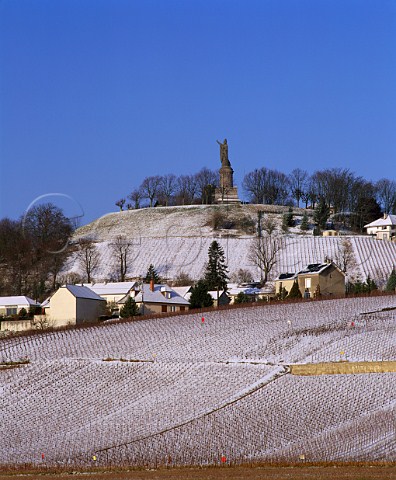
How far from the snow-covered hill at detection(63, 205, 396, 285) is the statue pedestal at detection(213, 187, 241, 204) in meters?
5.06

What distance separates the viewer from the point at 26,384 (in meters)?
48.5

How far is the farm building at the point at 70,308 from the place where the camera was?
7844 cm

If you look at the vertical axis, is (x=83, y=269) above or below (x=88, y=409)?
above

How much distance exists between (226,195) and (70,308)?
262 ft

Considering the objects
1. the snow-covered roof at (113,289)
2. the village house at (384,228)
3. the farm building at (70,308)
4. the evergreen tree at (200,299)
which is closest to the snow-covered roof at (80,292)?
the farm building at (70,308)

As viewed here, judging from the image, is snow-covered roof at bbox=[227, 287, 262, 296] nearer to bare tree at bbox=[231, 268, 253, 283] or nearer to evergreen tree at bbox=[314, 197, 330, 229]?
bare tree at bbox=[231, 268, 253, 283]

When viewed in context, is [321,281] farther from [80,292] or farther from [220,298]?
[80,292]

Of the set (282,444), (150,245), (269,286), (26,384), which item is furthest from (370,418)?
(150,245)

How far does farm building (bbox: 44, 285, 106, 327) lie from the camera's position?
257ft

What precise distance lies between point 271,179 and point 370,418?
125139 millimetres

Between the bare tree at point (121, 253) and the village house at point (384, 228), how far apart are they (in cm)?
2857

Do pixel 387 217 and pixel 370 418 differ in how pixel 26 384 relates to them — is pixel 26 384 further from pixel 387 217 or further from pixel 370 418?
pixel 387 217

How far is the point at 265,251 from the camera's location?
119750 mm

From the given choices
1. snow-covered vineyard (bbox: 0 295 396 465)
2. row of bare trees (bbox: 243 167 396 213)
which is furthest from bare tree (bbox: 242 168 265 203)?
snow-covered vineyard (bbox: 0 295 396 465)
